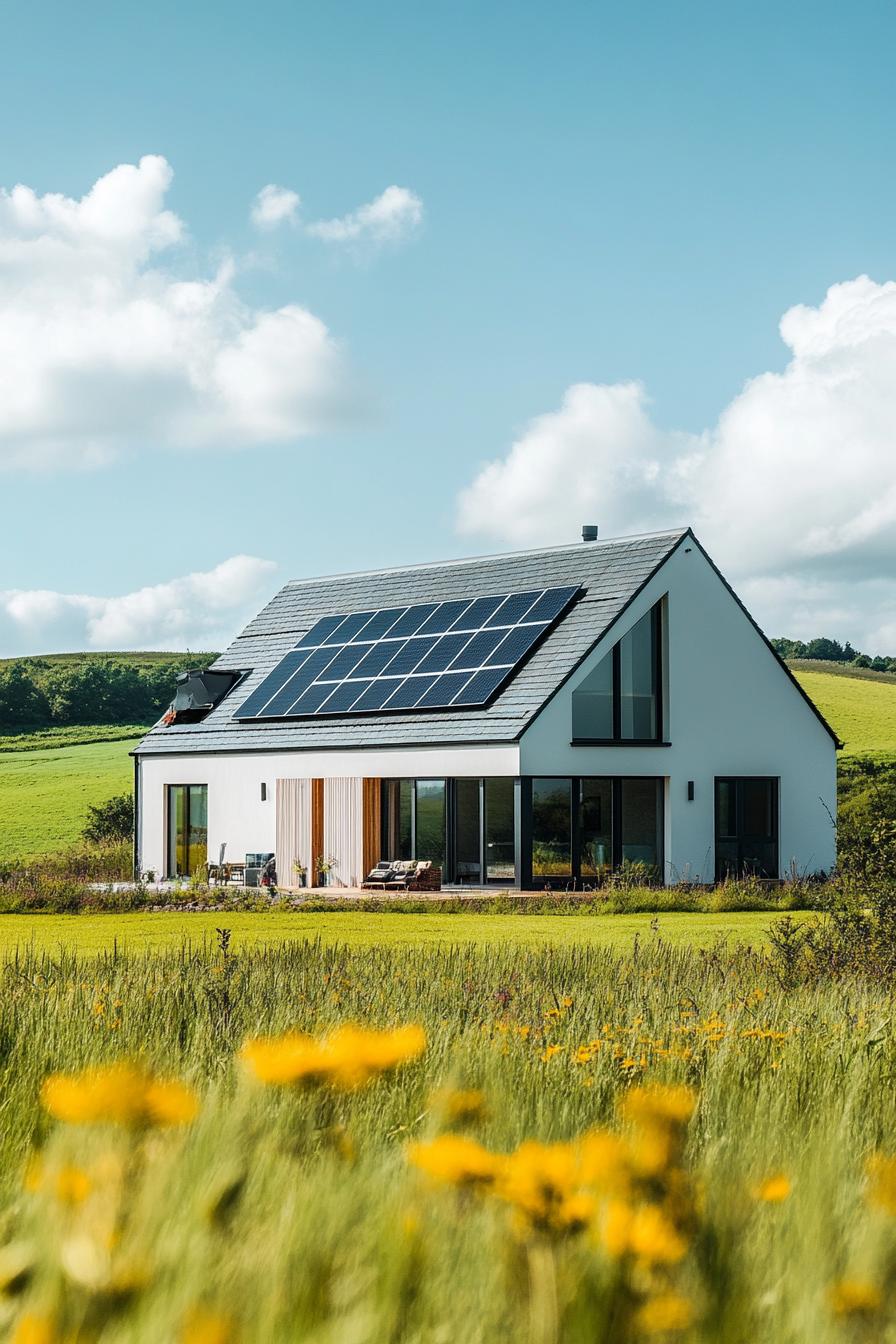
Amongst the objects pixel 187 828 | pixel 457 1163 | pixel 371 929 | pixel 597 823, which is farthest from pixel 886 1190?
pixel 187 828

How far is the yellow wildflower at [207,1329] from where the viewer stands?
4.61 feet

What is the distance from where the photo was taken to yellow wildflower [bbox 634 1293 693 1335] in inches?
65.0

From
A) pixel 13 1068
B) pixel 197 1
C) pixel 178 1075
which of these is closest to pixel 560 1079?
pixel 178 1075

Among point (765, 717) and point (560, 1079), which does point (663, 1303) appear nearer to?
point (560, 1079)

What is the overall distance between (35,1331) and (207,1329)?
0.61ft

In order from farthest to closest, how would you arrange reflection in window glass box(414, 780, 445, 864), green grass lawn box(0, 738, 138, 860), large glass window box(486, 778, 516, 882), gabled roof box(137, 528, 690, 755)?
green grass lawn box(0, 738, 138, 860) → reflection in window glass box(414, 780, 445, 864) → gabled roof box(137, 528, 690, 755) → large glass window box(486, 778, 516, 882)

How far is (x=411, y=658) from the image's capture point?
27.2 meters

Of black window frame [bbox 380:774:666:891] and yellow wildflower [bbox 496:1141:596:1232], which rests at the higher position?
yellow wildflower [bbox 496:1141:596:1232]

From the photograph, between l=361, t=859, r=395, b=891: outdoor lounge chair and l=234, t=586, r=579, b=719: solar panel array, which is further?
l=234, t=586, r=579, b=719: solar panel array

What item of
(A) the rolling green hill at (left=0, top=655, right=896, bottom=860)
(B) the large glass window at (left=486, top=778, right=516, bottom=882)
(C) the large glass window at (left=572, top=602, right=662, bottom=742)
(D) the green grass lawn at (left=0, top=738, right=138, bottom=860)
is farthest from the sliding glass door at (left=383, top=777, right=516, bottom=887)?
(A) the rolling green hill at (left=0, top=655, right=896, bottom=860)

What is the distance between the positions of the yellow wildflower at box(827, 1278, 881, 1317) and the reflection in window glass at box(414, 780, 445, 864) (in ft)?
78.1

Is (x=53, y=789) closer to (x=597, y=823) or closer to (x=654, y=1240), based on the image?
(x=597, y=823)

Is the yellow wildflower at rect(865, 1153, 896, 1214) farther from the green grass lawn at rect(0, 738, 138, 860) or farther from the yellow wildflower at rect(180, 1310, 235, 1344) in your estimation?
the green grass lawn at rect(0, 738, 138, 860)

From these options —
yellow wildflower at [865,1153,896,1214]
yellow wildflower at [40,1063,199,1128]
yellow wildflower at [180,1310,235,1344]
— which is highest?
yellow wildflower at [40,1063,199,1128]
